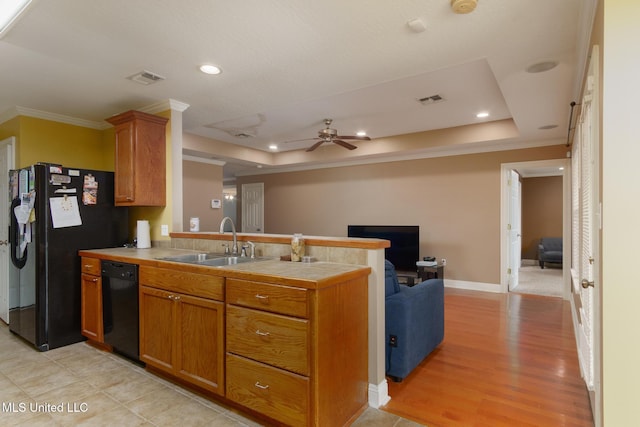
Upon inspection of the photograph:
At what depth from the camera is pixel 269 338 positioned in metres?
1.90

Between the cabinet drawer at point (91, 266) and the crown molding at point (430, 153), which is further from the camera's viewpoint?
the crown molding at point (430, 153)

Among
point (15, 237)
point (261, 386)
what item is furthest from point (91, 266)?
point (261, 386)

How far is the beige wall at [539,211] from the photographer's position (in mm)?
8703

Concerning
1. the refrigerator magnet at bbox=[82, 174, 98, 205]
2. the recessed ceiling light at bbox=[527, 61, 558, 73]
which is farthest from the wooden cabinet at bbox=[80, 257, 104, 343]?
the recessed ceiling light at bbox=[527, 61, 558, 73]

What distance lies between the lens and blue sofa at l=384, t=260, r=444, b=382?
8.29 ft

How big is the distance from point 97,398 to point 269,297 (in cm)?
154

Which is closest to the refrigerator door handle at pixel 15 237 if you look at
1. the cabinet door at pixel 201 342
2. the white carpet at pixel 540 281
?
the cabinet door at pixel 201 342

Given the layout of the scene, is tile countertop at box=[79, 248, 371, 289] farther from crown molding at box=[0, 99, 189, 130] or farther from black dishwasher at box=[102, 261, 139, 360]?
crown molding at box=[0, 99, 189, 130]

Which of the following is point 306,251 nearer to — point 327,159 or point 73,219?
point 73,219

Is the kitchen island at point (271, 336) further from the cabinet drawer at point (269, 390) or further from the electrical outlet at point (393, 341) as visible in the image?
the electrical outlet at point (393, 341)

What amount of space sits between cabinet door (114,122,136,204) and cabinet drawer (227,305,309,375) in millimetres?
2087

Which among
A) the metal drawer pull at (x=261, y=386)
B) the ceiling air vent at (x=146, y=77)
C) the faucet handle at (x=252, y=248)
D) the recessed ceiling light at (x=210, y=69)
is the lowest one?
the metal drawer pull at (x=261, y=386)

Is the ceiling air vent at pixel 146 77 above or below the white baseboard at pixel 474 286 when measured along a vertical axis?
above

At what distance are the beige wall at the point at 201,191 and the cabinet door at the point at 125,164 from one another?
2.67 metres
